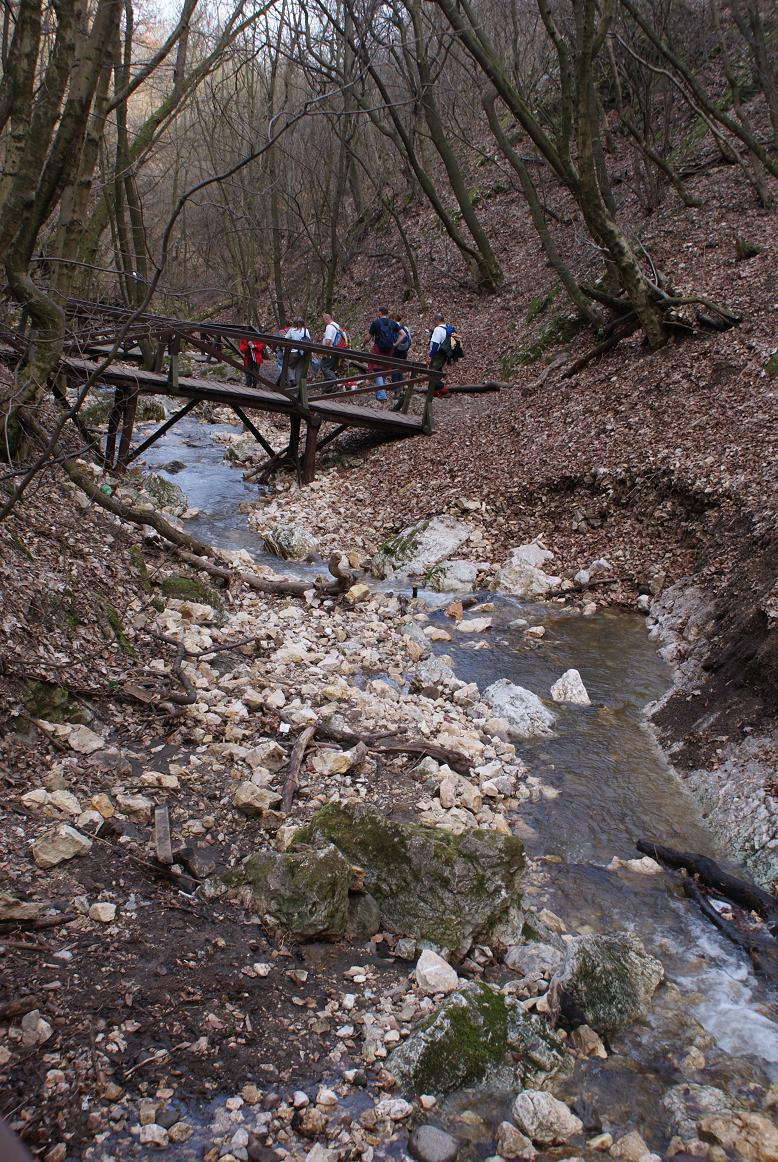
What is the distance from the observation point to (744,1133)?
115 inches

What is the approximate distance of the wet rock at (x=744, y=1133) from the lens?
113 inches

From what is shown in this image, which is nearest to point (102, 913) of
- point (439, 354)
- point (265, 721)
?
point (265, 721)

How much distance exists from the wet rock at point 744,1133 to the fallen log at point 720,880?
1.23 metres

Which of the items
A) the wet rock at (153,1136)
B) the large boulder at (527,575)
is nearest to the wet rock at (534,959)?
the wet rock at (153,1136)

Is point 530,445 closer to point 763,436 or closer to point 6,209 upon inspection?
point 763,436

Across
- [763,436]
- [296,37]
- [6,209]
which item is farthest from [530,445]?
[296,37]

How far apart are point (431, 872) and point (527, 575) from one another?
5.47m

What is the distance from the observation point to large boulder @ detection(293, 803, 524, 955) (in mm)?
3820

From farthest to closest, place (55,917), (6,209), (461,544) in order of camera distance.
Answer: (461,544)
(6,209)
(55,917)

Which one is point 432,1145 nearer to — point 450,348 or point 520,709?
point 520,709

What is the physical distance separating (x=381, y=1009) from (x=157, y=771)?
189 centimetres

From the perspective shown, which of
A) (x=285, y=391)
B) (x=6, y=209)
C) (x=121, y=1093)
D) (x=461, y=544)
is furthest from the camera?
(x=285, y=391)

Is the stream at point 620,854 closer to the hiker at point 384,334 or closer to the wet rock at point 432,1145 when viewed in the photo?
the wet rock at point 432,1145

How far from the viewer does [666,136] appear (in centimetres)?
1617
